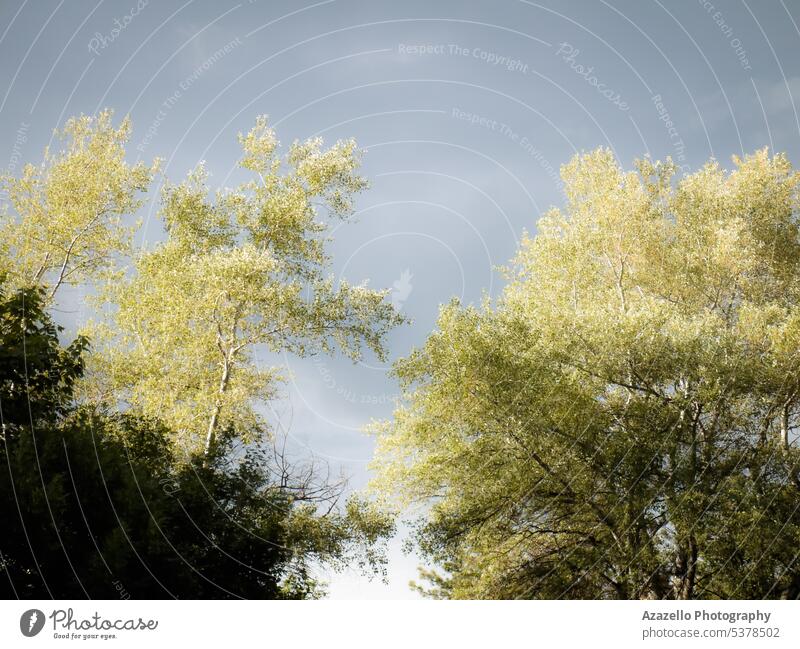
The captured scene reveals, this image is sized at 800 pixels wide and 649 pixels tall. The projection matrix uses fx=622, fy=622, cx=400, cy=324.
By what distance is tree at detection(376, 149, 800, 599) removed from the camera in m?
15.0

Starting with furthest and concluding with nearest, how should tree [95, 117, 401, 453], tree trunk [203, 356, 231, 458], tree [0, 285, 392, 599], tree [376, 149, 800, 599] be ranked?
1. tree [376, 149, 800, 599]
2. tree [95, 117, 401, 453]
3. tree trunk [203, 356, 231, 458]
4. tree [0, 285, 392, 599]

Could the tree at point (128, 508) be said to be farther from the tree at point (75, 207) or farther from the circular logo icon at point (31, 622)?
the tree at point (75, 207)

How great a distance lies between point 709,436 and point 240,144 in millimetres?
15773

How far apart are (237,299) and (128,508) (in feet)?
22.5

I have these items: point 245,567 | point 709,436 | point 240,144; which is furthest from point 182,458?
point 709,436

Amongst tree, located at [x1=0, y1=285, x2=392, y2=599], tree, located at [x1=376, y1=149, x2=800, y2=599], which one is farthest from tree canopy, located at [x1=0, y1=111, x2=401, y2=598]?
tree, located at [x1=376, y1=149, x2=800, y2=599]

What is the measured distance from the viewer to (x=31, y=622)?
8.52m

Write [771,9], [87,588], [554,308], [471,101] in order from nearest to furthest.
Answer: [87,588] < [771,9] < [554,308] < [471,101]

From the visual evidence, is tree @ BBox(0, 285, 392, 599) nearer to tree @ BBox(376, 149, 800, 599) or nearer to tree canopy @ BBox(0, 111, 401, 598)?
tree canopy @ BBox(0, 111, 401, 598)

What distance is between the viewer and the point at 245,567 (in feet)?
43.0

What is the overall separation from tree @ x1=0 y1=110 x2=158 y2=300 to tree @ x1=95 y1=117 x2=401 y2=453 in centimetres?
98

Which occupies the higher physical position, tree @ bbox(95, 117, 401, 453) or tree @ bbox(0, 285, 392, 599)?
tree @ bbox(95, 117, 401, 453)

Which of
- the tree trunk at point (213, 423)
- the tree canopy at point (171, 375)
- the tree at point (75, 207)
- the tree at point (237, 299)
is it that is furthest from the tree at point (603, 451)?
the tree at point (75, 207)

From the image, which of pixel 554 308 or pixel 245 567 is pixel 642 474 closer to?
pixel 554 308
